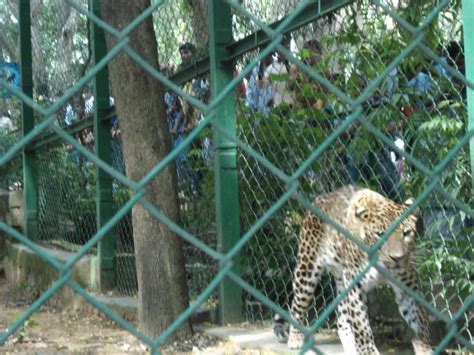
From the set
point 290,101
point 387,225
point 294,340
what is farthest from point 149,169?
point 387,225

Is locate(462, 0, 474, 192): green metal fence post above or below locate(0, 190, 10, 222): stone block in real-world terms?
above

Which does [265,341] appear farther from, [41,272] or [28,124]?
[28,124]

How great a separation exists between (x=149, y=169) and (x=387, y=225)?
146cm

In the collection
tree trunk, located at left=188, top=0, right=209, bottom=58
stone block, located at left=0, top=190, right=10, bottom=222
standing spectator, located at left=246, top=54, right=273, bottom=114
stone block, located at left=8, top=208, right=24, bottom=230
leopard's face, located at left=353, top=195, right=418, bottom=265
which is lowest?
leopard's face, located at left=353, top=195, right=418, bottom=265

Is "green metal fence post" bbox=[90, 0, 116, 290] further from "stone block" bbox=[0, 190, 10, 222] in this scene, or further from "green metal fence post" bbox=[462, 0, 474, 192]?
"green metal fence post" bbox=[462, 0, 474, 192]

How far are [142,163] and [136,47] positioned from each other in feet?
2.32

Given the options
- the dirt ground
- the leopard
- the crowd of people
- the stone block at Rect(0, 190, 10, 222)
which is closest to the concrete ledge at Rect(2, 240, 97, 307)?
the dirt ground

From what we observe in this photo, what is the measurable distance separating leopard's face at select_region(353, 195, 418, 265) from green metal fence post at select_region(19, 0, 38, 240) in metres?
5.36

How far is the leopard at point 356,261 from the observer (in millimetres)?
4988

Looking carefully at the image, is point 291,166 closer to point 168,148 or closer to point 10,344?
point 168,148

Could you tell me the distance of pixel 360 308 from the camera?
17.0 feet

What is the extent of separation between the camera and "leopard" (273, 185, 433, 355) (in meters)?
4.99

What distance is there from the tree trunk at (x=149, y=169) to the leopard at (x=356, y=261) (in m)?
0.71

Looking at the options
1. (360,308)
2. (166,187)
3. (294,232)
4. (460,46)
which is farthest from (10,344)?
(460,46)
